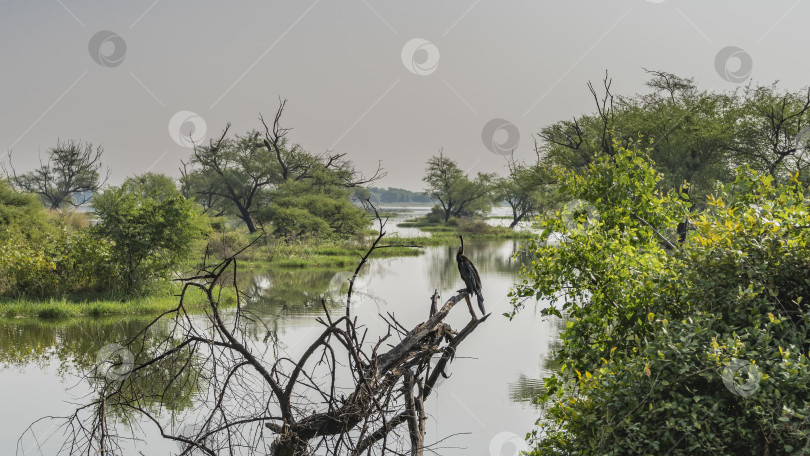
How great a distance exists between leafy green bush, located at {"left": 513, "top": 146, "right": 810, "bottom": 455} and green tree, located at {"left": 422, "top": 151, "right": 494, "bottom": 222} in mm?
49660

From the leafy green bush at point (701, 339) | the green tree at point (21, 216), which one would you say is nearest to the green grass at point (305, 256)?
the green tree at point (21, 216)

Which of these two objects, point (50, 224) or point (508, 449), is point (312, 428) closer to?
point (508, 449)

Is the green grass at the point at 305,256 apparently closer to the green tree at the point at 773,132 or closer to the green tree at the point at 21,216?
the green tree at the point at 21,216

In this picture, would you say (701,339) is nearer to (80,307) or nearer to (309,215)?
(80,307)

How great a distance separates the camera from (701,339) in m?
3.28

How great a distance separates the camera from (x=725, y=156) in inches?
953

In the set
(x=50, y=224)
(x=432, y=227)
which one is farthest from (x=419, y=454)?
(x=432, y=227)

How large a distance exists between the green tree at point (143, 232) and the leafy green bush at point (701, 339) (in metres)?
11.6

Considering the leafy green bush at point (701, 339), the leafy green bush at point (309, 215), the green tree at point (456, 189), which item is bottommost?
the leafy green bush at point (701, 339)

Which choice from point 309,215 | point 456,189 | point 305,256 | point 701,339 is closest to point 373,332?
point 701,339

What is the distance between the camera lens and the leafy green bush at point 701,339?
3029 millimetres

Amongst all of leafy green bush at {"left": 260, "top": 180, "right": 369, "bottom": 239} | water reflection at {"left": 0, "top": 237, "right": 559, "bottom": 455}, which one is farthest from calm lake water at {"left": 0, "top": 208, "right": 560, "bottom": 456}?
leafy green bush at {"left": 260, "top": 180, "right": 369, "bottom": 239}

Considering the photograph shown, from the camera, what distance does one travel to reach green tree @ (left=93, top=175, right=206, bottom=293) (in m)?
14.3

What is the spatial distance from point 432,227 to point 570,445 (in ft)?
157
